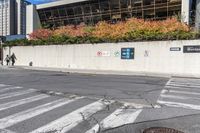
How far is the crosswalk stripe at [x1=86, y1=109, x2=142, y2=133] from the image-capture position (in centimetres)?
712

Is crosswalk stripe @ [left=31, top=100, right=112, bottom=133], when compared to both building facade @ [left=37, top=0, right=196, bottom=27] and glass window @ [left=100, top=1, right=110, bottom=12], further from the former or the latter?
glass window @ [left=100, top=1, right=110, bottom=12]

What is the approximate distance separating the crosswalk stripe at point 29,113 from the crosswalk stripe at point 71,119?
2.73ft

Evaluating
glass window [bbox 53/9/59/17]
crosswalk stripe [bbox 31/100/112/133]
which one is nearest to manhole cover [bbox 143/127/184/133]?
crosswalk stripe [bbox 31/100/112/133]

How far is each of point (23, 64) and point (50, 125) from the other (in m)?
32.5

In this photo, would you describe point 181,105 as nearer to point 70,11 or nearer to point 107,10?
point 107,10

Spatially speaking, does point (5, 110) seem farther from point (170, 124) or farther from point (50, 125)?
point (170, 124)

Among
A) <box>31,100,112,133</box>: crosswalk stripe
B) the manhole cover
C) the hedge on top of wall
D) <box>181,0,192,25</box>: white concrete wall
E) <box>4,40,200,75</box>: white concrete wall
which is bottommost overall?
the manhole cover

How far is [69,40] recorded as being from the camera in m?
33.2

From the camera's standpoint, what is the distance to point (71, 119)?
7.82 metres

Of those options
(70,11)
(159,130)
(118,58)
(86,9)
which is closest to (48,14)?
(70,11)

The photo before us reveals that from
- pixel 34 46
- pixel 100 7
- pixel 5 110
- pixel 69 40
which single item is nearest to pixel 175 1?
pixel 100 7

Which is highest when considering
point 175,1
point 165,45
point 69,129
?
point 175,1

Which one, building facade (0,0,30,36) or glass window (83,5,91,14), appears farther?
building facade (0,0,30,36)

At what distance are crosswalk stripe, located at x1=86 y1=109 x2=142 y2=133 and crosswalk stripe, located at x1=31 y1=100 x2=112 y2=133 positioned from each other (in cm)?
53
